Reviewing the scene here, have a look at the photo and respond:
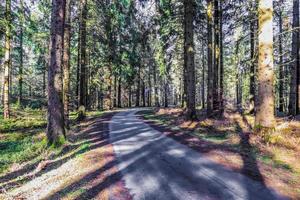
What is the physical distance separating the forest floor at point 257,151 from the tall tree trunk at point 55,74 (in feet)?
17.2

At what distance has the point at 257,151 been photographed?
934cm

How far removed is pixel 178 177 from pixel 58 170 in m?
4.07

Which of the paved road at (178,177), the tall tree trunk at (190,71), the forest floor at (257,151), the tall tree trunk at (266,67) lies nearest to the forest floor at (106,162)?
the forest floor at (257,151)

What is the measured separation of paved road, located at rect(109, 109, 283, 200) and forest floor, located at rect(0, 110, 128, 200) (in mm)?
463

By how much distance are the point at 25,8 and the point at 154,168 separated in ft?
40.4

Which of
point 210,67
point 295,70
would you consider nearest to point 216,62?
point 210,67

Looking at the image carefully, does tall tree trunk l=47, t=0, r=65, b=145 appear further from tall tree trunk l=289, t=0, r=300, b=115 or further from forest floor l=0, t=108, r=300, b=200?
tall tree trunk l=289, t=0, r=300, b=115

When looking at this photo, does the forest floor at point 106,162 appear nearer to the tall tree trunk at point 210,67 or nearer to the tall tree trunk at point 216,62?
the tall tree trunk at point 210,67

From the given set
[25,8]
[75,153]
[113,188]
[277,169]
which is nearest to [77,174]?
[113,188]

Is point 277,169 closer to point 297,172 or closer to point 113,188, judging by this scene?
point 297,172

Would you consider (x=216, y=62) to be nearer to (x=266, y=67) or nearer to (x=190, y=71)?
(x=190, y=71)

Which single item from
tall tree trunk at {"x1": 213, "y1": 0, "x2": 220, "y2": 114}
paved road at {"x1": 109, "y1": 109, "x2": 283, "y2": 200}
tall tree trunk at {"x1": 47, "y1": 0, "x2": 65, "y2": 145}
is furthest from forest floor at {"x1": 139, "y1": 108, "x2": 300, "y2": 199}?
tall tree trunk at {"x1": 47, "y1": 0, "x2": 65, "y2": 145}

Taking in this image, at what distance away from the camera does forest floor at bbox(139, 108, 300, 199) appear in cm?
677

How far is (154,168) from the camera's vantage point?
7.69m
